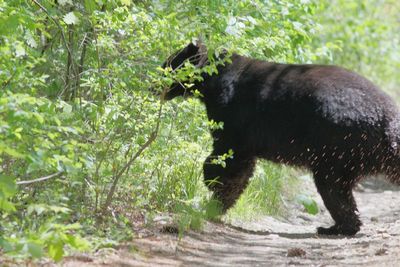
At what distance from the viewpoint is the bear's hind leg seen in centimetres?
686

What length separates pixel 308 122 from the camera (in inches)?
269

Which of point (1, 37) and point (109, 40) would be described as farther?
point (109, 40)

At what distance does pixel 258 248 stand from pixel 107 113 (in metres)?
1.73

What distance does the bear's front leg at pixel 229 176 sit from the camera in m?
7.37

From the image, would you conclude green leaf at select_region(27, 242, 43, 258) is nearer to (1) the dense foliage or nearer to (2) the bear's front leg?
(1) the dense foliage

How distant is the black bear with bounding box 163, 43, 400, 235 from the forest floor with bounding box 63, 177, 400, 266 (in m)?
0.44

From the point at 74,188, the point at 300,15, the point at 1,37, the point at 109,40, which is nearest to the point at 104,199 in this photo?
the point at 74,188

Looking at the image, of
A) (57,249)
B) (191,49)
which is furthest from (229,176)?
(57,249)

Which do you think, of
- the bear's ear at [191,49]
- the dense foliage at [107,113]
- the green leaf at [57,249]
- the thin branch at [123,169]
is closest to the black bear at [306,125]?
the bear's ear at [191,49]

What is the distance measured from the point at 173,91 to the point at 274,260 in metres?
3.02

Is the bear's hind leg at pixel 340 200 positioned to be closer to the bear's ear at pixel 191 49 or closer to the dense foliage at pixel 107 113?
the dense foliage at pixel 107 113

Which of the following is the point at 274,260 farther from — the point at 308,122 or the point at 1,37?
the point at 1,37

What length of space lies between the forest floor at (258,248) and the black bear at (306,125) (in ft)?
1.45

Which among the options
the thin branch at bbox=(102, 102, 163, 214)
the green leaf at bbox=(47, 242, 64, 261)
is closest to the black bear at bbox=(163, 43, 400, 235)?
the thin branch at bbox=(102, 102, 163, 214)
